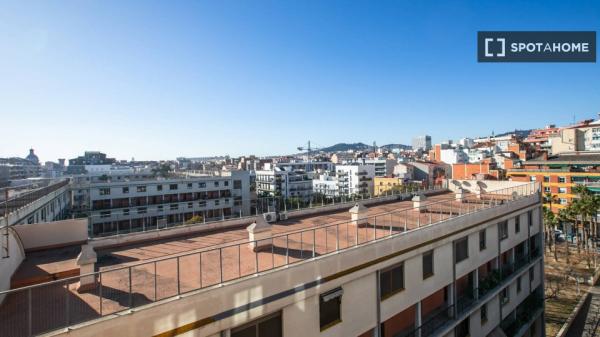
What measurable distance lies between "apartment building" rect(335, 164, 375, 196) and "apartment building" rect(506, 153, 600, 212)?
42.3 metres

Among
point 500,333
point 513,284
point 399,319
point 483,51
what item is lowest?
point 500,333

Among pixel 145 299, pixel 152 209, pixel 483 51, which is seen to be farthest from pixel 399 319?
pixel 152 209

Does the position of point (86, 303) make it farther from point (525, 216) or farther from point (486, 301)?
point (525, 216)

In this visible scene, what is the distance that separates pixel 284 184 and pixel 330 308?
92790mm

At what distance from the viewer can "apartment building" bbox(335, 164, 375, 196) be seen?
10069 cm

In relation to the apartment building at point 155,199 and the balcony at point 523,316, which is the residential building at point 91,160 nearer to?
the apartment building at point 155,199

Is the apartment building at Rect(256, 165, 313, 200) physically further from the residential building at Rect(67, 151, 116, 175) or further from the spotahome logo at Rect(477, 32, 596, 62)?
the residential building at Rect(67, 151, 116, 175)

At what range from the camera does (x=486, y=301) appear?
17.2 meters

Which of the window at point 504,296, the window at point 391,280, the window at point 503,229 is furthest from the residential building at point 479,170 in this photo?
the window at point 391,280

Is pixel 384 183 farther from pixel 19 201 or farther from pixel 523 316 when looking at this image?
pixel 19 201

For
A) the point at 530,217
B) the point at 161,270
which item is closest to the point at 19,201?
the point at 161,270

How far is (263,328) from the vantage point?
882cm

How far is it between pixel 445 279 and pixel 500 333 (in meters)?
7.18

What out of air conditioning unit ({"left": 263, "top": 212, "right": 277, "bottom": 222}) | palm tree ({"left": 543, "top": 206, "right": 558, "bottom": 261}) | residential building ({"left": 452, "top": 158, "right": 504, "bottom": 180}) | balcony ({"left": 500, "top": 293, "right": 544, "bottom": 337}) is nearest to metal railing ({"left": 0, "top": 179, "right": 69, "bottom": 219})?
air conditioning unit ({"left": 263, "top": 212, "right": 277, "bottom": 222})
